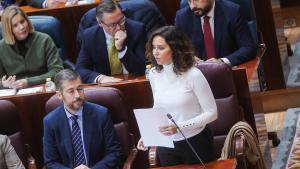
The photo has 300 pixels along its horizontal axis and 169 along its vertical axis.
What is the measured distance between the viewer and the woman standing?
3514 mm

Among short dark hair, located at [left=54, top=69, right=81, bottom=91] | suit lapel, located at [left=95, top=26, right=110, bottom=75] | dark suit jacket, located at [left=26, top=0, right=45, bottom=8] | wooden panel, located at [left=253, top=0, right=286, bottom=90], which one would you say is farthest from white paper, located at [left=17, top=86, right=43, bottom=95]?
wooden panel, located at [left=253, top=0, right=286, bottom=90]

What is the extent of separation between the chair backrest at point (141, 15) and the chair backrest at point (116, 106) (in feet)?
3.22

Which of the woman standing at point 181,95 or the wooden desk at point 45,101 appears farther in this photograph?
the wooden desk at point 45,101

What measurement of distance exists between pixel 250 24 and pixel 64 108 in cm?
151

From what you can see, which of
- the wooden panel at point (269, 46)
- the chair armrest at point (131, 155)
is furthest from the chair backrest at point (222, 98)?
the wooden panel at point (269, 46)

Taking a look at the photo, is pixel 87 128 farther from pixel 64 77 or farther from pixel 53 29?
pixel 53 29

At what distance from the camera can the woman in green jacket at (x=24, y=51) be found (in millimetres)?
4805

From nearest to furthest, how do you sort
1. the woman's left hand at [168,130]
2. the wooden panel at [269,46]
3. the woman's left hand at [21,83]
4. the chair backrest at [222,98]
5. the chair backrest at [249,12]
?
1. the woman's left hand at [168,130]
2. the chair backrest at [222,98]
3. the woman's left hand at [21,83]
4. the chair backrest at [249,12]
5. the wooden panel at [269,46]

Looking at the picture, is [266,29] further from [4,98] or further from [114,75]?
[4,98]

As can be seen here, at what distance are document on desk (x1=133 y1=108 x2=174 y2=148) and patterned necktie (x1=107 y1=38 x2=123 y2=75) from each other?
3.90 feet

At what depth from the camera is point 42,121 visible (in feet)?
14.3

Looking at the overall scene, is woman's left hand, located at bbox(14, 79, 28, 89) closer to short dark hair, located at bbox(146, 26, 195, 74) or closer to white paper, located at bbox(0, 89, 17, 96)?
white paper, located at bbox(0, 89, 17, 96)

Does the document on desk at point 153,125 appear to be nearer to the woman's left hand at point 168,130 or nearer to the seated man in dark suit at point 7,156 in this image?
the woman's left hand at point 168,130

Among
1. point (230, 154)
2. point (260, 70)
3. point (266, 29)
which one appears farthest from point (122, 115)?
point (266, 29)
